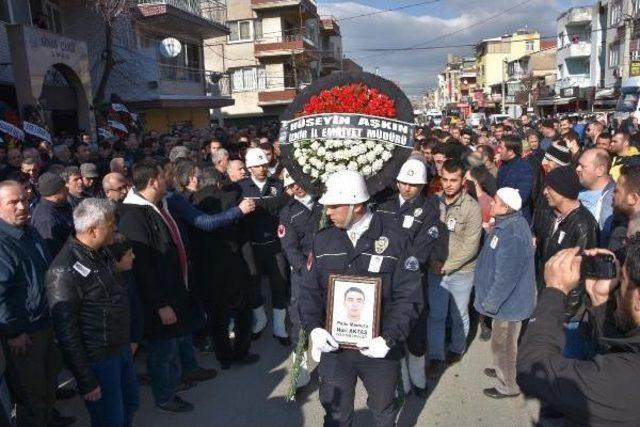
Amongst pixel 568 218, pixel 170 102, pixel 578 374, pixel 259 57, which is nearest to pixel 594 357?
pixel 578 374

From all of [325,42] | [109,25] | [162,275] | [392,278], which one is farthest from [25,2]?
[325,42]

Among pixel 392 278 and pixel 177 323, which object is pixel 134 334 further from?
pixel 392 278

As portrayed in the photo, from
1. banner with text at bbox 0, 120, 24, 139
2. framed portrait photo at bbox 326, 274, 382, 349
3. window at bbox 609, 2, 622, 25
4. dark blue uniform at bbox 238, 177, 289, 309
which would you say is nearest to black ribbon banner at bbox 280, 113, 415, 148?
framed portrait photo at bbox 326, 274, 382, 349

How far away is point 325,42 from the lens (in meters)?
54.9

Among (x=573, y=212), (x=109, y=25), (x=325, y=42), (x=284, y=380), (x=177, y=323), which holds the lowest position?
(x=284, y=380)

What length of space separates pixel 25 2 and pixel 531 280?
52.2ft

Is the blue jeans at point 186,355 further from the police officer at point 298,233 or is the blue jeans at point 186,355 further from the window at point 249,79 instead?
the window at point 249,79

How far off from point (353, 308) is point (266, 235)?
2848 mm

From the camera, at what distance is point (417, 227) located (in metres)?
4.63

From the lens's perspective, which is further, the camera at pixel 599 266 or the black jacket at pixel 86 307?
the black jacket at pixel 86 307

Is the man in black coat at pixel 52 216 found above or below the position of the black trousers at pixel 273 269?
above

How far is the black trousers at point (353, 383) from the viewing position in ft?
11.1

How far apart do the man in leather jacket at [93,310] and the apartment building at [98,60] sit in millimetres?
9948

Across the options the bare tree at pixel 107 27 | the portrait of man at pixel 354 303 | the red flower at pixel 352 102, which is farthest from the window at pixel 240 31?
the portrait of man at pixel 354 303
